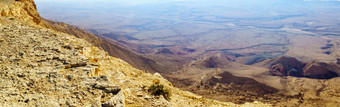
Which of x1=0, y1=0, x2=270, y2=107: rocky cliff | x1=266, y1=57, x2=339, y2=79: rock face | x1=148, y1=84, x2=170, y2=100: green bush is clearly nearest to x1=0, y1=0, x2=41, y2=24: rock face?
x1=0, y1=0, x2=270, y2=107: rocky cliff

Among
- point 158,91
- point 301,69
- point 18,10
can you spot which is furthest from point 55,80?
point 301,69

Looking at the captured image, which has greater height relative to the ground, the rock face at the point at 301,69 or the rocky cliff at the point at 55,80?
the rocky cliff at the point at 55,80

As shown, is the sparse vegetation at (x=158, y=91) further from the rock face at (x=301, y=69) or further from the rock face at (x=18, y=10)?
the rock face at (x=301, y=69)

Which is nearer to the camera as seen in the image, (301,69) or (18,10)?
(18,10)

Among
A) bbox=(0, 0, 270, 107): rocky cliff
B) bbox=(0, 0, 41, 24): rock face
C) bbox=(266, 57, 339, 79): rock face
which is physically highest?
bbox=(0, 0, 41, 24): rock face

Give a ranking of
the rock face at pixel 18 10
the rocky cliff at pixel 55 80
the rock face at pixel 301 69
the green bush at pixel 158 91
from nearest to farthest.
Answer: the rocky cliff at pixel 55 80 < the green bush at pixel 158 91 < the rock face at pixel 18 10 < the rock face at pixel 301 69

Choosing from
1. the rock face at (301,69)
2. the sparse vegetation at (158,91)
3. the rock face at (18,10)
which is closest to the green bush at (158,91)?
the sparse vegetation at (158,91)

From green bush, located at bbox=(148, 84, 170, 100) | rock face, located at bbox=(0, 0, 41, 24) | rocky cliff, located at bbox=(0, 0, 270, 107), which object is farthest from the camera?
rock face, located at bbox=(0, 0, 41, 24)

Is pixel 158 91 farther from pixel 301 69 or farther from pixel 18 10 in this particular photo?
pixel 301 69

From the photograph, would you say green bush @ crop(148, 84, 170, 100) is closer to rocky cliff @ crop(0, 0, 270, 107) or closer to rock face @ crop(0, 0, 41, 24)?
rocky cliff @ crop(0, 0, 270, 107)
